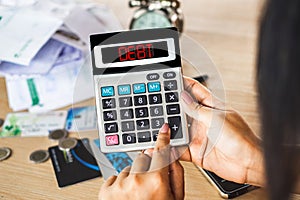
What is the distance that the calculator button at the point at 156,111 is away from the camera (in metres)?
0.75

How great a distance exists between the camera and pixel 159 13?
108cm

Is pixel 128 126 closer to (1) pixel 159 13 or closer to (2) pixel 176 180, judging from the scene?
(2) pixel 176 180

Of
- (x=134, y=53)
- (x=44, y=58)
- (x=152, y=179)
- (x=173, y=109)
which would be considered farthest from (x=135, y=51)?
(x=44, y=58)

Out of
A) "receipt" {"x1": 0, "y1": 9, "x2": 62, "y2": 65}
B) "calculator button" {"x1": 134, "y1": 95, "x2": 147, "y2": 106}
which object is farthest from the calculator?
"receipt" {"x1": 0, "y1": 9, "x2": 62, "y2": 65}

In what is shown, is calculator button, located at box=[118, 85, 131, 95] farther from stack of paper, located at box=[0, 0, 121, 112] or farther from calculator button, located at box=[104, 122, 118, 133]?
stack of paper, located at box=[0, 0, 121, 112]

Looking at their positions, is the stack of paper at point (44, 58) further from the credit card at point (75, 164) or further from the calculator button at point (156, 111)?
the calculator button at point (156, 111)

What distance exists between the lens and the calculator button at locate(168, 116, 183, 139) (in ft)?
2.45

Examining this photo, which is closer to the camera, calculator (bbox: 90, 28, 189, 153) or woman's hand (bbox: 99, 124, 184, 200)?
woman's hand (bbox: 99, 124, 184, 200)

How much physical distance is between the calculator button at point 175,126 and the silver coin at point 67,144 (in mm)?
211

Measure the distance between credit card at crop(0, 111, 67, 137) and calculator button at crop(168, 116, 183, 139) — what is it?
0.26 metres

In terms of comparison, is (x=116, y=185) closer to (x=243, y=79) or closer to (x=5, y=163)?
(x=5, y=163)

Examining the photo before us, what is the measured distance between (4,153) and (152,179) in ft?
1.13

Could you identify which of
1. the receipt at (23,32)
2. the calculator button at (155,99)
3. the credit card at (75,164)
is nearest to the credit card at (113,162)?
the credit card at (75,164)

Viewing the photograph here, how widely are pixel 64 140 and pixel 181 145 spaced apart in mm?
243
